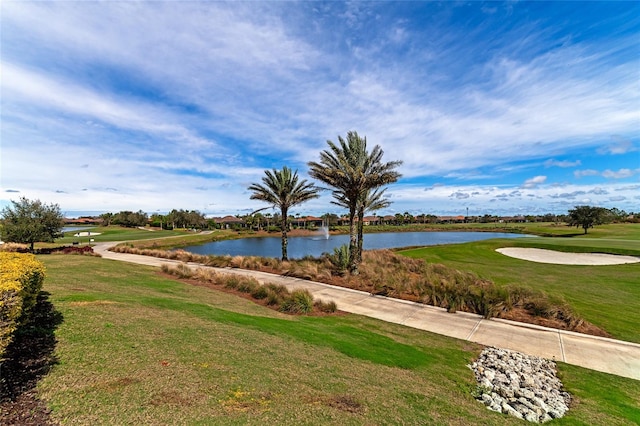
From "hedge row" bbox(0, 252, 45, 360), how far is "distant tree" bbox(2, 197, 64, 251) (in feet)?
76.4

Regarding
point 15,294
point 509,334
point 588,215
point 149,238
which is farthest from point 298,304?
point 588,215

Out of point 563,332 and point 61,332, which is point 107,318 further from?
point 563,332

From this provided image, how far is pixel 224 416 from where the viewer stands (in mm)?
3713

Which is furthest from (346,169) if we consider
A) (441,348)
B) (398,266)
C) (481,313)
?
(441,348)

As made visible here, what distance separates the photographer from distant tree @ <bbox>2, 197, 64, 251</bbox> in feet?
76.7

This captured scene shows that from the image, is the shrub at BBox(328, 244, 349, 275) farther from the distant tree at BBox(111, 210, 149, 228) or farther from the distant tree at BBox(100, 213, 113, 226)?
the distant tree at BBox(100, 213, 113, 226)

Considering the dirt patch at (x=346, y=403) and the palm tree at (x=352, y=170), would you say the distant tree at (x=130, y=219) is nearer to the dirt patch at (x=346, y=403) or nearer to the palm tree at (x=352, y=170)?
the palm tree at (x=352, y=170)

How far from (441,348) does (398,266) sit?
1297 centimetres

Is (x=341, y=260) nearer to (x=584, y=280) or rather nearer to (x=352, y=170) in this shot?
(x=352, y=170)

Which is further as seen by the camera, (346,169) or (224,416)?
(346,169)

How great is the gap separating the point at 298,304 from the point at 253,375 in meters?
6.73

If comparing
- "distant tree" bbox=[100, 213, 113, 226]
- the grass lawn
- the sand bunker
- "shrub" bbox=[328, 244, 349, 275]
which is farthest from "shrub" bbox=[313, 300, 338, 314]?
"distant tree" bbox=[100, 213, 113, 226]

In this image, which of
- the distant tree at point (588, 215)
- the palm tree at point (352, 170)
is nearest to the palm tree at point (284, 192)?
the palm tree at point (352, 170)

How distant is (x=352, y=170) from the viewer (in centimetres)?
1903
